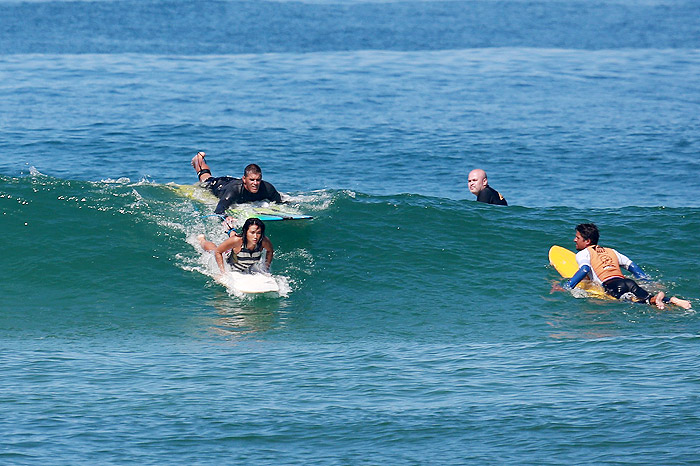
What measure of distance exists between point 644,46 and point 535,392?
42787 mm

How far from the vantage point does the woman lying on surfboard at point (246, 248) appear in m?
13.9

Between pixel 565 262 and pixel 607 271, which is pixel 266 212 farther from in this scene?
pixel 607 271

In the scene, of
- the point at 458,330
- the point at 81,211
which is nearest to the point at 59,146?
the point at 81,211

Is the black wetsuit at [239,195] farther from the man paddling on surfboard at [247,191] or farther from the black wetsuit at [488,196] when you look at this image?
the black wetsuit at [488,196]

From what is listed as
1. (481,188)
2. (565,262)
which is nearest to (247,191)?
(481,188)

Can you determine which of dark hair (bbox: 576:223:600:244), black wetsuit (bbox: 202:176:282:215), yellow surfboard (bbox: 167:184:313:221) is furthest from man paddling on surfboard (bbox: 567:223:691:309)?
black wetsuit (bbox: 202:176:282:215)

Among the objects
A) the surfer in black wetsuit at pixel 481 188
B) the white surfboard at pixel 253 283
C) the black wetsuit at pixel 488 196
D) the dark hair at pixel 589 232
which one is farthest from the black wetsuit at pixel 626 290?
the white surfboard at pixel 253 283

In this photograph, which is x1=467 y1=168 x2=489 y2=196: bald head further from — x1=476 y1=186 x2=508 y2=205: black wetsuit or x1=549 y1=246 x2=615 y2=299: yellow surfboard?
x1=549 y1=246 x2=615 y2=299: yellow surfboard

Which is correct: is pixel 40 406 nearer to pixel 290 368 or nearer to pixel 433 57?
pixel 290 368

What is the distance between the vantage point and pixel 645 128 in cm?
3212

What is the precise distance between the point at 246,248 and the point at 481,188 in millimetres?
5557

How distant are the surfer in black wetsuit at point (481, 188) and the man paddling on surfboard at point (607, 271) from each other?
11.8 ft

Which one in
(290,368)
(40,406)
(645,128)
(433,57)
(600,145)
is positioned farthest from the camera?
(433,57)

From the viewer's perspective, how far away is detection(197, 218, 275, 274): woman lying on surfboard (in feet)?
45.4
